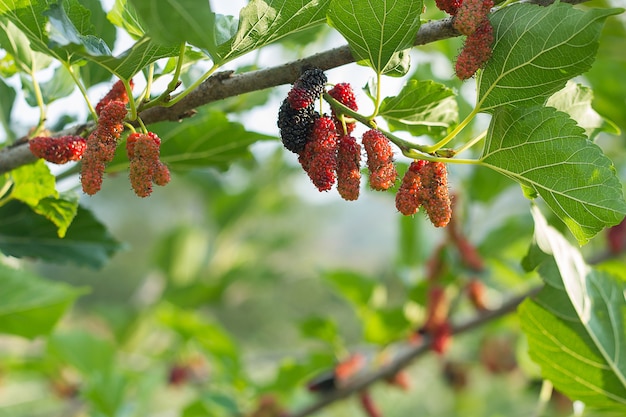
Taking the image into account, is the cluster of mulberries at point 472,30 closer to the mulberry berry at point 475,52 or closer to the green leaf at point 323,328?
the mulberry berry at point 475,52

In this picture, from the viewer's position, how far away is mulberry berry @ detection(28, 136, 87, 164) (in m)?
0.68

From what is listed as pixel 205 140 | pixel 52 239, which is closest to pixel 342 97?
pixel 205 140

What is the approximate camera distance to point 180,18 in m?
0.47

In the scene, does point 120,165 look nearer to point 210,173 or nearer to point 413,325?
point 413,325

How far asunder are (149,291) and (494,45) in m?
2.47

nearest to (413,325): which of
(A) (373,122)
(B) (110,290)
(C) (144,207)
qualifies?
(A) (373,122)

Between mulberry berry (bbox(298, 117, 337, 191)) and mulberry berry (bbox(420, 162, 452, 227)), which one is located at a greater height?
mulberry berry (bbox(298, 117, 337, 191))

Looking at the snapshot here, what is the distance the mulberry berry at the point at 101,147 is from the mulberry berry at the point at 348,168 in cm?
22

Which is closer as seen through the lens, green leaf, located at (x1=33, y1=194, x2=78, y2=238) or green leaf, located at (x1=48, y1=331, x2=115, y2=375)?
green leaf, located at (x1=33, y1=194, x2=78, y2=238)

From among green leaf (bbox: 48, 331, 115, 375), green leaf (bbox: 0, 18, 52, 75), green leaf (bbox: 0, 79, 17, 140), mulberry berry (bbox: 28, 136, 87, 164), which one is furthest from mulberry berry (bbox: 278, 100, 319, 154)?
green leaf (bbox: 48, 331, 115, 375)

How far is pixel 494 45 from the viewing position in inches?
25.5

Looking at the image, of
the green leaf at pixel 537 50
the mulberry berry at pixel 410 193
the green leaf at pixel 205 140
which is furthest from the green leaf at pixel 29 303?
the green leaf at pixel 537 50

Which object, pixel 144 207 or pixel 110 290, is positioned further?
pixel 144 207

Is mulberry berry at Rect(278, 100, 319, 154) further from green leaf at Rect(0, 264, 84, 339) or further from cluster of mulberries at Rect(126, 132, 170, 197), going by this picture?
green leaf at Rect(0, 264, 84, 339)
